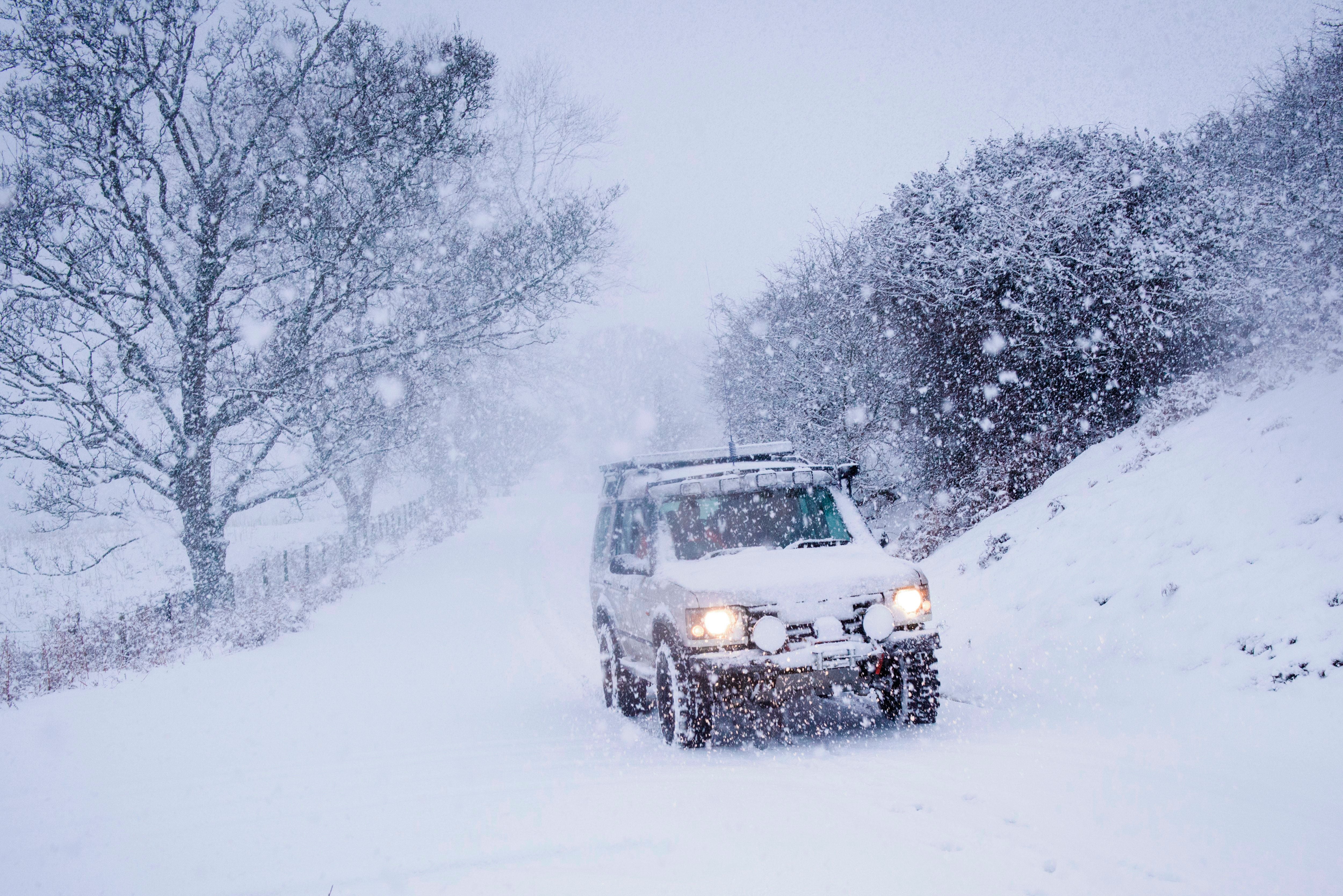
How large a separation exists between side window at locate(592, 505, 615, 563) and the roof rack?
722 mm

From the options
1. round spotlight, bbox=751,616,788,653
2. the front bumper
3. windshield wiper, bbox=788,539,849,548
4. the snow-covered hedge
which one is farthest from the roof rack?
the snow-covered hedge

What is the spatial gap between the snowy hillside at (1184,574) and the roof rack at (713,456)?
2.68 m

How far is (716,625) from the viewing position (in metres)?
5.66

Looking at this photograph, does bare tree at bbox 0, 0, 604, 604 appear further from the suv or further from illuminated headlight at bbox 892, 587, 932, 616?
illuminated headlight at bbox 892, 587, 932, 616

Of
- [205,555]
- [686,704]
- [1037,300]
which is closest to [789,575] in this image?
[686,704]

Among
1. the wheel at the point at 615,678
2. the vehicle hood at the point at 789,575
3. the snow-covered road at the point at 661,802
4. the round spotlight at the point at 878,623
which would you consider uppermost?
the vehicle hood at the point at 789,575

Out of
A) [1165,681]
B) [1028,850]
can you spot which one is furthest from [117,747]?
[1165,681]

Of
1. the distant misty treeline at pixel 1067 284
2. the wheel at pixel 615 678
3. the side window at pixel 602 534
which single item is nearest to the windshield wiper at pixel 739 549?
the wheel at pixel 615 678

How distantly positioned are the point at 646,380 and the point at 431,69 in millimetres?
58616

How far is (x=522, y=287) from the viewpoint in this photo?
15.5 meters

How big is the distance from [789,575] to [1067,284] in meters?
10.8

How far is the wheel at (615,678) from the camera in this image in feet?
24.4

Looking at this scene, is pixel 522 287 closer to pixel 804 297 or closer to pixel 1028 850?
pixel 804 297

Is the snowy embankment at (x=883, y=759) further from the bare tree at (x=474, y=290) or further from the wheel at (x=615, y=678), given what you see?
the bare tree at (x=474, y=290)
